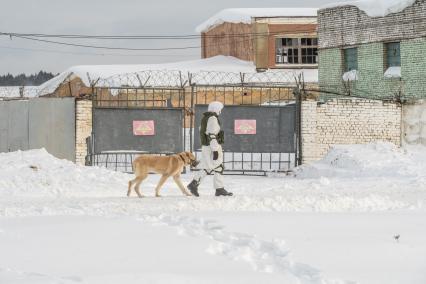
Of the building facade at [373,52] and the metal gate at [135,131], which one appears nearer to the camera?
the metal gate at [135,131]

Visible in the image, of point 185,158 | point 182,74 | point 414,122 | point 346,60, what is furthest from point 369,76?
point 185,158

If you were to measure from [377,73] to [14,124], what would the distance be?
579 inches

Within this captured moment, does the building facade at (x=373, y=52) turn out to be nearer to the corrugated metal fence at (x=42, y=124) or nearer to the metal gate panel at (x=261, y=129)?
the metal gate panel at (x=261, y=129)

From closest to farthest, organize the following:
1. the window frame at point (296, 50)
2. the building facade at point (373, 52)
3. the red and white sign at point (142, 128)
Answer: the red and white sign at point (142, 128) → the building facade at point (373, 52) → the window frame at point (296, 50)

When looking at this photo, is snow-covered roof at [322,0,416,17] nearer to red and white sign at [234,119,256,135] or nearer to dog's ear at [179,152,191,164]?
red and white sign at [234,119,256,135]

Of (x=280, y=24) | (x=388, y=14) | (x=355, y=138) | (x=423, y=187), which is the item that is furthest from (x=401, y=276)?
(x=280, y=24)

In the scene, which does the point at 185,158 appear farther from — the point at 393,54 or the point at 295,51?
the point at 295,51

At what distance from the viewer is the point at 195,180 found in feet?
44.1

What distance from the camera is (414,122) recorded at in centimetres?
2344

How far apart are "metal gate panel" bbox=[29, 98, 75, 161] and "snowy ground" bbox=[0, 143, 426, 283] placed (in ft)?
16.7

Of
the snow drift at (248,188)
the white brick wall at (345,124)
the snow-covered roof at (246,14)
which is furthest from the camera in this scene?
the snow-covered roof at (246,14)

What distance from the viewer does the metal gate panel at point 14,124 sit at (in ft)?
66.1

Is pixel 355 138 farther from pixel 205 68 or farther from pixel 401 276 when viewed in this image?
pixel 205 68

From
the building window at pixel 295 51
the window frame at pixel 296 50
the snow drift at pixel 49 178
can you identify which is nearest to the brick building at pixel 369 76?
the window frame at pixel 296 50
